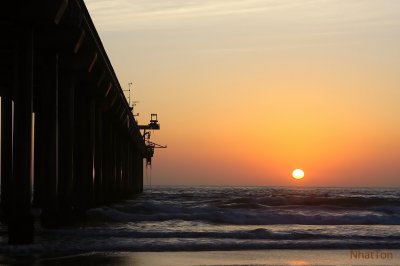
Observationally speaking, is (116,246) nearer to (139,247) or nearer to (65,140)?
(139,247)

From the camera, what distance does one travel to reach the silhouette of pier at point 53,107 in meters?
14.9

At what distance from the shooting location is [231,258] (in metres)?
14.0

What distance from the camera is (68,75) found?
2345 centimetres

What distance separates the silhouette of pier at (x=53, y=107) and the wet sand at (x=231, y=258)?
79.1 inches

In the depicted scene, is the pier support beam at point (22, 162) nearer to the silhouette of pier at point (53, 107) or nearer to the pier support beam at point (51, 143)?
the silhouette of pier at point (53, 107)

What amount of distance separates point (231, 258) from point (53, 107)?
788cm

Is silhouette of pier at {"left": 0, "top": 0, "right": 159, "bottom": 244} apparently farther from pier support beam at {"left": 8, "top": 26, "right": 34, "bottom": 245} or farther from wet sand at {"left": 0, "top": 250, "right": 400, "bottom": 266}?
wet sand at {"left": 0, "top": 250, "right": 400, "bottom": 266}

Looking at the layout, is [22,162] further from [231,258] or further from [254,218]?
[254,218]

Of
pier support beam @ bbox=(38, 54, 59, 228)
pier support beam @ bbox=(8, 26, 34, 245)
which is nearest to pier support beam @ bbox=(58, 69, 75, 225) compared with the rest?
pier support beam @ bbox=(38, 54, 59, 228)

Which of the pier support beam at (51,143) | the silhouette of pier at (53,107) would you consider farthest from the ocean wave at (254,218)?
the pier support beam at (51,143)

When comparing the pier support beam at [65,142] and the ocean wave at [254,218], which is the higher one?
the pier support beam at [65,142]

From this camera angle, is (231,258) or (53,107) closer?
(231,258)

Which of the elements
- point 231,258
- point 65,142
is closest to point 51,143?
point 65,142

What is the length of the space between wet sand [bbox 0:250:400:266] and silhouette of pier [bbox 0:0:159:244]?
2009 millimetres
